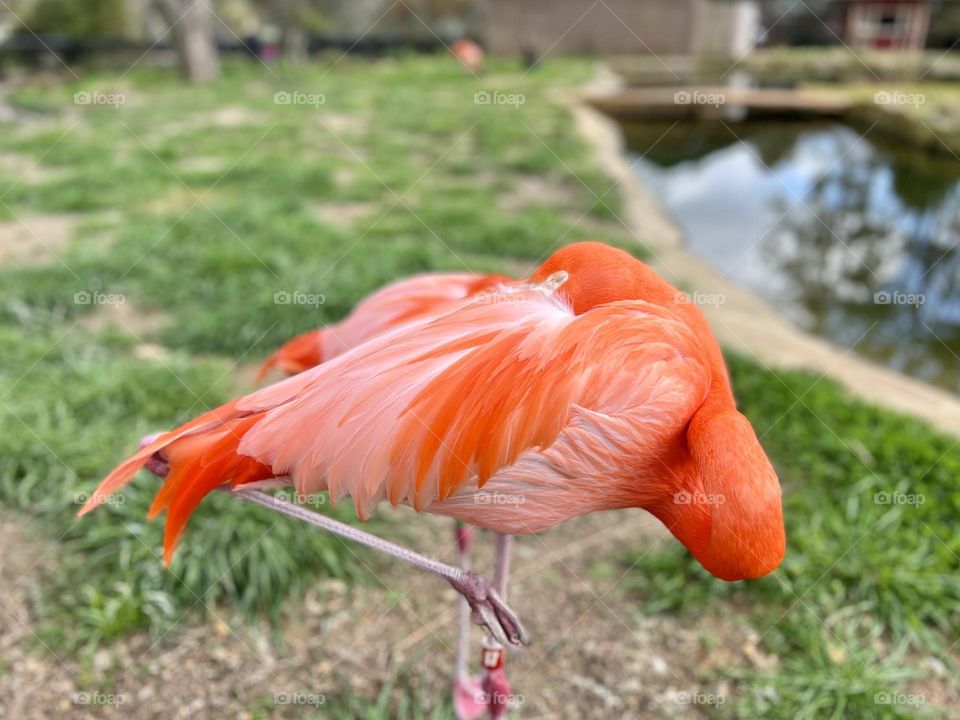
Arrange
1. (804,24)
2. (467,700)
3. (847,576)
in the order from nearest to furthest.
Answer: (467,700) → (847,576) → (804,24)

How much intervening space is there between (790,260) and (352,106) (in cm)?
618

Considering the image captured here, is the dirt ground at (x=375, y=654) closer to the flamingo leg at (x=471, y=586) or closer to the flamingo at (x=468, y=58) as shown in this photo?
the flamingo leg at (x=471, y=586)

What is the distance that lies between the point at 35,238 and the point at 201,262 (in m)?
1.43

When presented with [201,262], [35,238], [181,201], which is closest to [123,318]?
[201,262]

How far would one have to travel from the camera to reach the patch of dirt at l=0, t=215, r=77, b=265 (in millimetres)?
4602

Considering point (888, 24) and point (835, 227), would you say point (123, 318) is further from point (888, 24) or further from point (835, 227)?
point (888, 24)

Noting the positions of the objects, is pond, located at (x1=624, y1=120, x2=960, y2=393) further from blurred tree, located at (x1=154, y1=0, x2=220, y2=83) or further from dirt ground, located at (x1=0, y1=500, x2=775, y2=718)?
blurred tree, located at (x1=154, y1=0, x2=220, y2=83)

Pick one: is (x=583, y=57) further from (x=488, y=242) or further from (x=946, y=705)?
(x=946, y=705)

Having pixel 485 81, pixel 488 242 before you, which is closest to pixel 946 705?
pixel 488 242

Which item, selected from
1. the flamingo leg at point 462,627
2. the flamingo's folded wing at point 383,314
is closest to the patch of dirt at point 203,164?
the flamingo's folded wing at point 383,314

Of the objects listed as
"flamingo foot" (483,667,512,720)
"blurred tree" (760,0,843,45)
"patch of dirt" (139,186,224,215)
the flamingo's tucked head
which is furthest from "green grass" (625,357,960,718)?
"blurred tree" (760,0,843,45)

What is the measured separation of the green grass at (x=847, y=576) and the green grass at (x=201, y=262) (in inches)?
51.0

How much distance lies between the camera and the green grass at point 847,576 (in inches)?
84.3

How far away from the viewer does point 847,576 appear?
2428 mm
